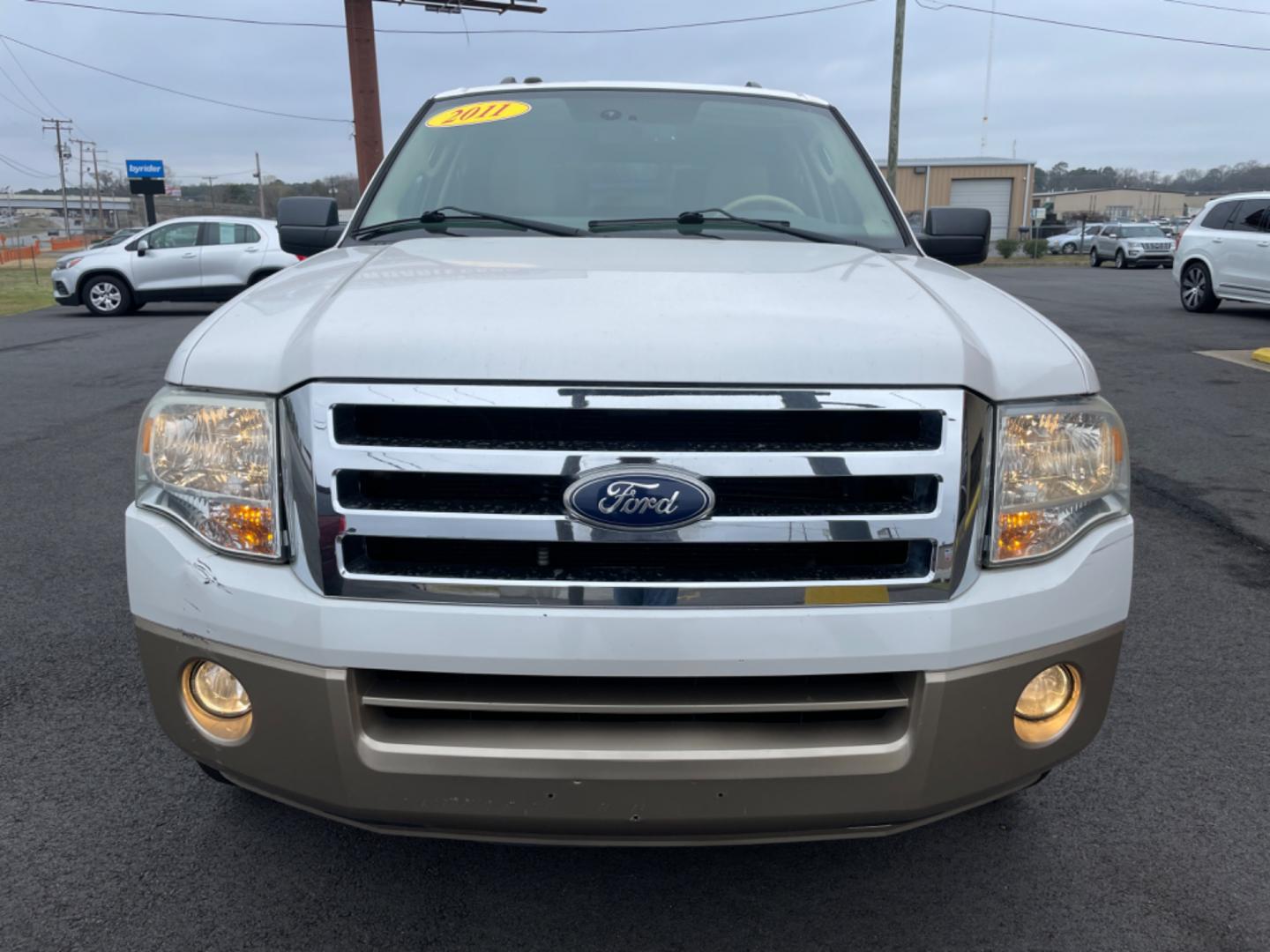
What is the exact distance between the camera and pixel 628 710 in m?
1.85

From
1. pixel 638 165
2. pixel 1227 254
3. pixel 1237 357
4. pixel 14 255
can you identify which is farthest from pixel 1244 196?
pixel 14 255

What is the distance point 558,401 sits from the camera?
72.2 inches

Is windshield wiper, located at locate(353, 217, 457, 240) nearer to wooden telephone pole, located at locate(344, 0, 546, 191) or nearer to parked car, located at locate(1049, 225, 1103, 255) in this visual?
wooden telephone pole, located at locate(344, 0, 546, 191)

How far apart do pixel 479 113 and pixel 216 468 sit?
6.97 feet

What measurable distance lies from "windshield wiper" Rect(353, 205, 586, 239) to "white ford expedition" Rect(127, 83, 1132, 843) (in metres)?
1.05

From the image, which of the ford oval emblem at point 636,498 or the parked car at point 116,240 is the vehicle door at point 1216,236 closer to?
the ford oval emblem at point 636,498

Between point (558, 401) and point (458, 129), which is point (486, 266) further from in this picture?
point (458, 129)

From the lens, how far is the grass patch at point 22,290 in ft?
64.9

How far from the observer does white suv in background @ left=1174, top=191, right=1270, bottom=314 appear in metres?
14.0

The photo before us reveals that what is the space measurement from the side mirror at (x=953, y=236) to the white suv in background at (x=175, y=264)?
15346mm

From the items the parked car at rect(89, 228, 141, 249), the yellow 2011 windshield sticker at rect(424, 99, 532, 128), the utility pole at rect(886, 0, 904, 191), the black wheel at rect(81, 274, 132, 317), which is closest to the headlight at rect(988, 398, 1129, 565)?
the yellow 2011 windshield sticker at rect(424, 99, 532, 128)

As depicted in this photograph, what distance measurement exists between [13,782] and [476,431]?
1.86 meters

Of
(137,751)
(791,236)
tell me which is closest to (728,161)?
(791,236)

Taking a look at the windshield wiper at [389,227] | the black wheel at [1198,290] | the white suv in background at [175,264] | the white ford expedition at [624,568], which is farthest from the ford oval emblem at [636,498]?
the white suv in background at [175,264]
